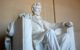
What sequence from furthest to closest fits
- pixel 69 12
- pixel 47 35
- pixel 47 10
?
pixel 69 12 → pixel 47 10 → pixel 47 35

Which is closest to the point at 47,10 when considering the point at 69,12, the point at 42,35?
the point at 69,12

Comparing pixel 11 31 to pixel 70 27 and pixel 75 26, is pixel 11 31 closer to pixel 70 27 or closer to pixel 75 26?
pixel 70 27

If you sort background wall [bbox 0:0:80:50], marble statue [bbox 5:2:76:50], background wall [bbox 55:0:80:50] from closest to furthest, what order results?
1. marble statue [bbox 5:2:76:50]
2. background wall [bbox 0:0:80:50]
3. background wall [bbox 55:0:80:50]

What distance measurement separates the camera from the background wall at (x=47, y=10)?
3.59 metres

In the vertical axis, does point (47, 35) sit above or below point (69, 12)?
below

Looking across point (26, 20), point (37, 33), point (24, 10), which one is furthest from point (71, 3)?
point (26, 20)

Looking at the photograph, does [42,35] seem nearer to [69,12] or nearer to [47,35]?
[47,35]

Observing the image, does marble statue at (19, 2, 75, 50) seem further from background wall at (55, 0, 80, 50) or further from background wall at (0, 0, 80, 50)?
background wall at (55, 0, 80, 50)

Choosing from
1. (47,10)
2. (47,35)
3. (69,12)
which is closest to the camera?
(47,35)

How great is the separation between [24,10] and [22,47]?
1350 mm

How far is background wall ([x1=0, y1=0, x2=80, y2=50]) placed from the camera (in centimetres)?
359

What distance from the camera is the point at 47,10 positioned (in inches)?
153

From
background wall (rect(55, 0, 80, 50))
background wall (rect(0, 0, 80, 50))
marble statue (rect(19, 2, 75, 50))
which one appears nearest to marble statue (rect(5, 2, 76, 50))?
marble statue (rect(19, 2, 75, 50))

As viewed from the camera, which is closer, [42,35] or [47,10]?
[42,35]
